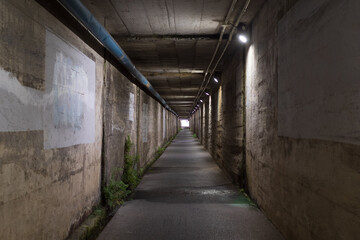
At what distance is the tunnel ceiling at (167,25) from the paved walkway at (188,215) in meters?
3.57

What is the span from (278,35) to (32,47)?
3189mm

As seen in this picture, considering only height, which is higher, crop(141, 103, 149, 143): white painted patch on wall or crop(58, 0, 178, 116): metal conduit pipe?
crop(58, 0, 178, 116): metal conduit pipe

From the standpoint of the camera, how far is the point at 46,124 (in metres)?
2.98

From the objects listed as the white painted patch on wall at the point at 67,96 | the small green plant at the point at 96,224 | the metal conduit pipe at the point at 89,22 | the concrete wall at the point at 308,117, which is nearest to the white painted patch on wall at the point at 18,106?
the white painted patch on wall at the point at 67,96

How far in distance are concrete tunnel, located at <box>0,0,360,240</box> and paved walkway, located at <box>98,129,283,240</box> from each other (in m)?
0.03

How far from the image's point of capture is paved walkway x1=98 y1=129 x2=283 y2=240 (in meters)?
3.75

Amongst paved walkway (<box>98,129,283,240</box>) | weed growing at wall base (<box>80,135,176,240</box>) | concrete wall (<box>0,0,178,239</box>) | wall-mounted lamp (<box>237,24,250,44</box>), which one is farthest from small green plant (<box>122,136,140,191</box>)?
wall-mounted lamp (<box>237,24,250,44</box>)

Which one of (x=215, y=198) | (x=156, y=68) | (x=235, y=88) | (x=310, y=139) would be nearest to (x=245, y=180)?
(x=215, y=198)

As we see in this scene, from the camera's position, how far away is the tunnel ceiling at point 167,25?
14.5 ft

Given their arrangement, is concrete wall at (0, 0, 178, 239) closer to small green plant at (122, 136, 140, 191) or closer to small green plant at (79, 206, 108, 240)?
small green plant at (79, 206, 108, 240)

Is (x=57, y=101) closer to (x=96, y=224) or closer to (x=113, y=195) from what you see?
(x=96, y=224)

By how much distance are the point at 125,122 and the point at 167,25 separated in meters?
2.90

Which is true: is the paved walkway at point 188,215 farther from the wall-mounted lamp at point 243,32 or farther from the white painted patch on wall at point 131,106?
the wall-mounted lamp at point 243,32

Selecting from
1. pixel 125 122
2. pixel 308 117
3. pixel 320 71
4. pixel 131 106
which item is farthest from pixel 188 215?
pixel 131 106
